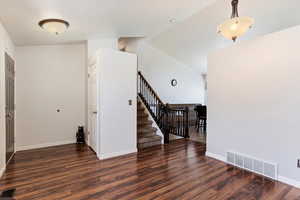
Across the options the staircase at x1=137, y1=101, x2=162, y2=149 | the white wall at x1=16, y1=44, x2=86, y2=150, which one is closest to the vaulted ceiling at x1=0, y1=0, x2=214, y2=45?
the white wall at x1=16, y1=44, x2=86, y2=150

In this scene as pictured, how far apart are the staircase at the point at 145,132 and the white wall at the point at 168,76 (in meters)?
2.22

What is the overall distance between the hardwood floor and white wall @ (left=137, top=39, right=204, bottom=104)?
12.9ft

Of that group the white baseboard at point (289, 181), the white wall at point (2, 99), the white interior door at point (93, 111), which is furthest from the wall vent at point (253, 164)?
the white wall at point (2, 99)

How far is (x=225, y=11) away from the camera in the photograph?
14.4ft

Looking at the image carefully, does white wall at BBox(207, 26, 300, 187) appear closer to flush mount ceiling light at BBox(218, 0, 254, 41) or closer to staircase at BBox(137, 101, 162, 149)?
flush mount ceiling light at BBox(218, 0, 254, 41)

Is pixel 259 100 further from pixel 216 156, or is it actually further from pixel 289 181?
pixel 216 156

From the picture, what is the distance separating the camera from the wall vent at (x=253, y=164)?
103 inches

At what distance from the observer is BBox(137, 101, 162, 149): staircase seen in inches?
170

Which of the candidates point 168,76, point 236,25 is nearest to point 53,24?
point 236,25

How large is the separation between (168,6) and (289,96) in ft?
7.89

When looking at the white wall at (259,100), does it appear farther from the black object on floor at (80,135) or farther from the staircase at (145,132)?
the black object on floor at (80,135)

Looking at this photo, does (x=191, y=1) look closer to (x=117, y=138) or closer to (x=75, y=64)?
(x=117, y=138)

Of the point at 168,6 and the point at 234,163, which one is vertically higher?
the point at 168,6

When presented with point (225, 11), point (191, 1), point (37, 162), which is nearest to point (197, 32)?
point (225, 11)
